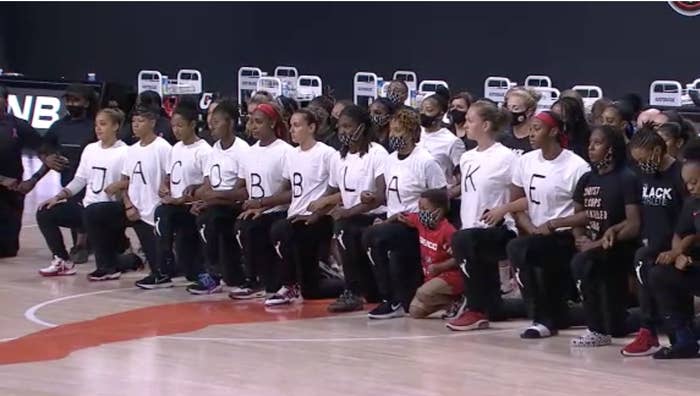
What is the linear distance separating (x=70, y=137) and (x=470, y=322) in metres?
4.56

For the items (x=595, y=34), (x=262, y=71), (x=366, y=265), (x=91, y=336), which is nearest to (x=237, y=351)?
(x=91, y=336)

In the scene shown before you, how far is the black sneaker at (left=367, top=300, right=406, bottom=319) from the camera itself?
30.9 ft

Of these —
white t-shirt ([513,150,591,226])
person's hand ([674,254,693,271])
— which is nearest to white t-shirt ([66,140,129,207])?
white t-shirt ([513,150,591,226])

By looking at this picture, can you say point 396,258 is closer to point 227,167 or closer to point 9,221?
point 227,167

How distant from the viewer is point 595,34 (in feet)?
62.0

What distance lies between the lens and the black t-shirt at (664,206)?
805 cm

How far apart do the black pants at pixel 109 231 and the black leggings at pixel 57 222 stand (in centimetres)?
39

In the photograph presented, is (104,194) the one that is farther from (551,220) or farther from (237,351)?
(551,220)

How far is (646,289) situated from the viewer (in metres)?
8.09

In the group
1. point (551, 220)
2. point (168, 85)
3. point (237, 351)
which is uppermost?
point (168, 85)

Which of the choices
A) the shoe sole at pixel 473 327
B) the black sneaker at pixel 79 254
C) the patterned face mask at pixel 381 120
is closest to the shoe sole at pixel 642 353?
the shoe sole at pixel 473 327

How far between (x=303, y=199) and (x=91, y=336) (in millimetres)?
1953

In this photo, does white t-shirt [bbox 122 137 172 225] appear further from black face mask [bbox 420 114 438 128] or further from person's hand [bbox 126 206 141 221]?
black face mask [bbox 420 114 438 128]

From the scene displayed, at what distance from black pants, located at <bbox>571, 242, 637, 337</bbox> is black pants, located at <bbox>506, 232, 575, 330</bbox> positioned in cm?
23
